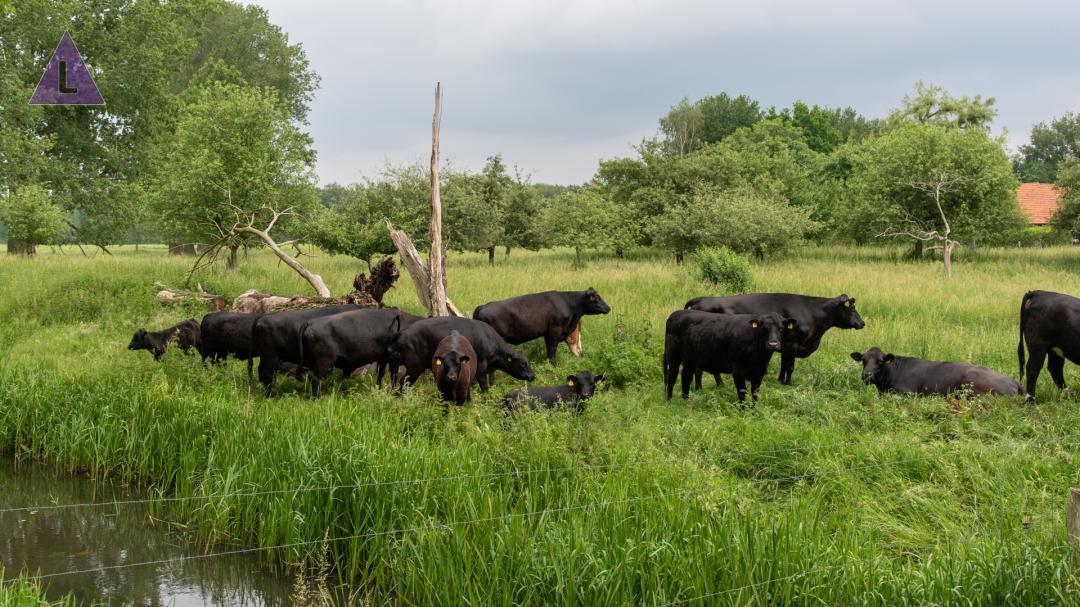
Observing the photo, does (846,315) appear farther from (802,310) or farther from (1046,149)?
(1046,149)

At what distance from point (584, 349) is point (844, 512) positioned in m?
8.43

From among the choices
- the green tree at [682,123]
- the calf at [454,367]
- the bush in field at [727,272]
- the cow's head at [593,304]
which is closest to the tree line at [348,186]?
the bush in field at [727,272]

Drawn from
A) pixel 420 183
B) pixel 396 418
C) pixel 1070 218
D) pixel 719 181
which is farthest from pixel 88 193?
pixel 1070 218

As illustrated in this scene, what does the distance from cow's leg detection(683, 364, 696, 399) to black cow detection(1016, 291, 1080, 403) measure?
14.3 feet

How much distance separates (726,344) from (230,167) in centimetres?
1741

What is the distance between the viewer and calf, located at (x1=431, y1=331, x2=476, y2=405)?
Result: 33.0 ft

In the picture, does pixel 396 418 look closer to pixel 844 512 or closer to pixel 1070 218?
pixel 844 512

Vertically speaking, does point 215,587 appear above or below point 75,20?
below

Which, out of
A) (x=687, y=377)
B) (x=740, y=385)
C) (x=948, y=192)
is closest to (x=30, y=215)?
(x=687, y=377)

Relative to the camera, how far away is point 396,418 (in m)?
8.95

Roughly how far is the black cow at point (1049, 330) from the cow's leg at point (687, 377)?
4355 mm

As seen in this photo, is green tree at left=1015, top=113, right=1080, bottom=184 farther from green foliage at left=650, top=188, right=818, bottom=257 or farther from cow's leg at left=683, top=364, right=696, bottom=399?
cow's leg at left=683, top=364, right=696, bottom=399

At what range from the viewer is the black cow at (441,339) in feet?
37.9

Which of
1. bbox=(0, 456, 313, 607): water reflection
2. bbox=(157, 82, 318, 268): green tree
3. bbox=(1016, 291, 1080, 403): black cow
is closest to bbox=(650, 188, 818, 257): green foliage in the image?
bbox=(157, 82, 318, 268): green tree
